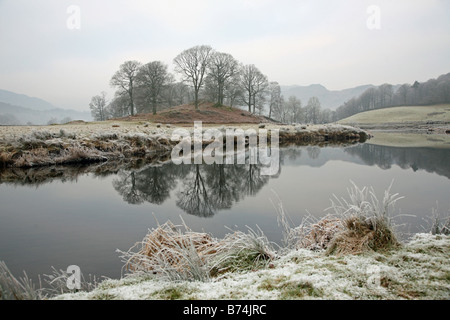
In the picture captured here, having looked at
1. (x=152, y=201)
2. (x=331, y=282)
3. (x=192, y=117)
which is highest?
(x=192, y=117)

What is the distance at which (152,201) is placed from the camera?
22.1 feet

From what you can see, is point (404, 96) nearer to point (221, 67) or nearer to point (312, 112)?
point (312, 112)

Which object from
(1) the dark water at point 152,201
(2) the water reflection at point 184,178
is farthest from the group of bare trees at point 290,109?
(1) the dark water at point 152,201

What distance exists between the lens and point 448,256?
8.16ft

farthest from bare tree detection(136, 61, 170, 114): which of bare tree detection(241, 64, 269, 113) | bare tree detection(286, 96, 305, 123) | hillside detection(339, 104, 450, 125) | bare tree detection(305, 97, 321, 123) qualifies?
bare tree detection(305, 97, 321, 123)

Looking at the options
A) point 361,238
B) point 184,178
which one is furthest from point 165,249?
point 184,178

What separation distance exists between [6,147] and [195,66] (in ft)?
114

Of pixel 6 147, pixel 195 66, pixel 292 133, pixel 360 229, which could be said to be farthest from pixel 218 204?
pixel 195 66

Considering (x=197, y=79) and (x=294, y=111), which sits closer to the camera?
(x=197, y=79)

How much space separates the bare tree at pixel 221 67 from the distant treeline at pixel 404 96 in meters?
75.6

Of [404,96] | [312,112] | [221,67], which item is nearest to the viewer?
[221,67]

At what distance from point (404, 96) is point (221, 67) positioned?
8261cm

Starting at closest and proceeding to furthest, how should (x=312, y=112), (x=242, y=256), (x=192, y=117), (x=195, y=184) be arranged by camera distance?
(x=242, y=256)
(x=195, y=184)
(x=192, y=117)
(x=312, y=112)
